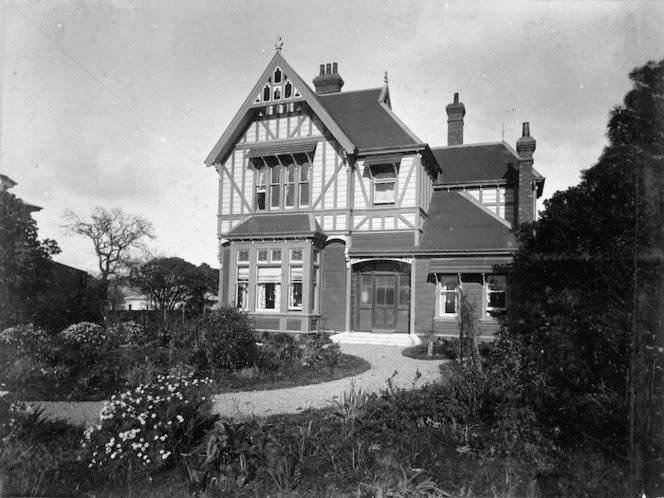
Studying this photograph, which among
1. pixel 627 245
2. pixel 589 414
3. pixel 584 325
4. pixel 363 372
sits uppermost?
pixel 627 245

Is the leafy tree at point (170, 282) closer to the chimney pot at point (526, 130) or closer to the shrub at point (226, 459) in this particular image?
the chimney pot at point (526, 130)

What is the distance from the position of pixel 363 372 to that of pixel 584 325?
6289mm

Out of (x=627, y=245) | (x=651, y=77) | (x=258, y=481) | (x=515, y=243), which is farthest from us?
(x=515, y=243)

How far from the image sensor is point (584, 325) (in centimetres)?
537

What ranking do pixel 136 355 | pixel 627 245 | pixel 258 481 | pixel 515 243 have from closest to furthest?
1. pixel 258 481
2. pixel 627 245
3. pixel 136 355
4. pixel 515 243

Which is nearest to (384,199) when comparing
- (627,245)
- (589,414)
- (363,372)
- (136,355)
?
(363,372)

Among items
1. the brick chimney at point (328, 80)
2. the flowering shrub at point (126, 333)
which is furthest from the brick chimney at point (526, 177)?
the flowering shrub at point (126, 333)

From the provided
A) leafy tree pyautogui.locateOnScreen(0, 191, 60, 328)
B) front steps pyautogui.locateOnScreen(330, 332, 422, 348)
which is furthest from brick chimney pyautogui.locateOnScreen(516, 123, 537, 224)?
leafy tree pyautogui.locateOnScreen(0, 191, 60, 328)

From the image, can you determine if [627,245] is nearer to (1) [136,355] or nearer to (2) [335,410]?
(2) [335,410]

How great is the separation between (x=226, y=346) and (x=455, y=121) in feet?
60.6

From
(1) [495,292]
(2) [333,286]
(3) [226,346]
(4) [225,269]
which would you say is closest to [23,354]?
(3) [226,346]

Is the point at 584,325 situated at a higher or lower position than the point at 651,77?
lower

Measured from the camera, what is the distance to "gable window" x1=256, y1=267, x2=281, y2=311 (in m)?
17.4

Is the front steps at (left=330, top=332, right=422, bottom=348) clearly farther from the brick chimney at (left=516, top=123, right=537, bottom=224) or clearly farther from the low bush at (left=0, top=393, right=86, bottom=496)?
the low bush at (left=0, top=393, right=86, bottom=496)
